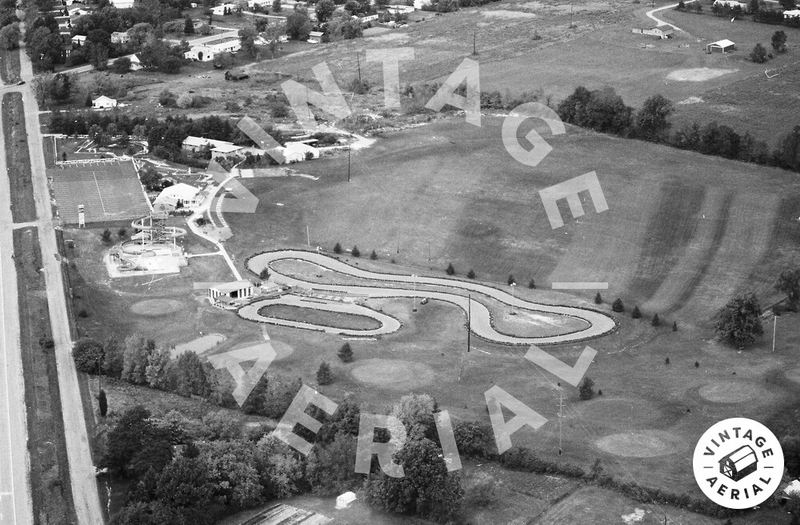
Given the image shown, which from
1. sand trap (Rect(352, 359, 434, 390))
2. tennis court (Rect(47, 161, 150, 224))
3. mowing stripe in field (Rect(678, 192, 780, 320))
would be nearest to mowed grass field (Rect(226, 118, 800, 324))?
mowing stripe in field (Rect(678, 192, 780, 320))

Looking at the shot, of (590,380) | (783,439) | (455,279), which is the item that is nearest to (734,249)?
(455,279)

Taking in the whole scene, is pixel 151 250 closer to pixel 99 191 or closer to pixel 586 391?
pixel 99 191

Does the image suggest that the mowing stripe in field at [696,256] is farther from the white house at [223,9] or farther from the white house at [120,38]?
the white house at [223,9]

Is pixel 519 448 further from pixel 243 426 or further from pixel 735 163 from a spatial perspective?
pixel 735 163

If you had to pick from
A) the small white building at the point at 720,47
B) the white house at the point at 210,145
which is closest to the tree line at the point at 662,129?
the small white building at the point at 720,47

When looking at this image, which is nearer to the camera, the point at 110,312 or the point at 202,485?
the point at 202,485

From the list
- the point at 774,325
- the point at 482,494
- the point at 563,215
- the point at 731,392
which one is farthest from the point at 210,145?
the point at 482,494
